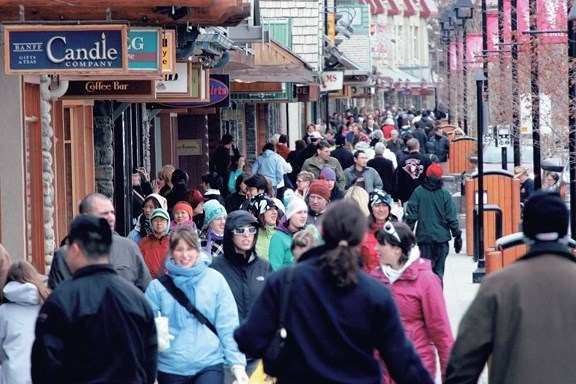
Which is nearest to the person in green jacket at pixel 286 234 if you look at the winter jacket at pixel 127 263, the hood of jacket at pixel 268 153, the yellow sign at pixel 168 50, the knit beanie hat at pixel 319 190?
the knit beanie hat at pixel 319 190

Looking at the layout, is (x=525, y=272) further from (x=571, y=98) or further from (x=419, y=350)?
(x=571, y=98)

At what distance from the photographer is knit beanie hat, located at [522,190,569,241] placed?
19.5 feet

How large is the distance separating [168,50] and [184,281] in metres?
4.91

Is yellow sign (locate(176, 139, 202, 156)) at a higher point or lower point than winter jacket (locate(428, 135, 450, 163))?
higher

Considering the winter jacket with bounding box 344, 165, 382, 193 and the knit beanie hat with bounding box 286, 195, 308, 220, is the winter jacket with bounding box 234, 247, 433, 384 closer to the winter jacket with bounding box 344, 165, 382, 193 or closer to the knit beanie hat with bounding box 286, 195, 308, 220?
the knit beanie hat with bounding box 286, 195, 308, 220

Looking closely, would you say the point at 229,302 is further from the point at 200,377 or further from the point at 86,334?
the point at 86,334

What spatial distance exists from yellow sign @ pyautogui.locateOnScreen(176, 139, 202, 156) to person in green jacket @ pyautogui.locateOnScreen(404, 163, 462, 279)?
12408mm

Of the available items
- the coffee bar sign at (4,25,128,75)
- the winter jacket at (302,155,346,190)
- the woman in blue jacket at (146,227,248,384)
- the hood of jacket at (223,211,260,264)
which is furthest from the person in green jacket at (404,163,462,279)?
the woman in blue jacket at (146,227,248,384)

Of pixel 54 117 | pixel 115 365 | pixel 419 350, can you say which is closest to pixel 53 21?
pixel 54 117

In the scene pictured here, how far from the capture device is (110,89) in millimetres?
14133

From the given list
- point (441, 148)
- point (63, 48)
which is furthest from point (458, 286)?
point (441, 148)

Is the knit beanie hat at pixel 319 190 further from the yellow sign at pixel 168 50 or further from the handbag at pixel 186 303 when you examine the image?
the handbag at pixel 186 303

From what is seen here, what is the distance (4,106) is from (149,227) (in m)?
1.53

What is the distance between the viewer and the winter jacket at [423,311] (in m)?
7.61
